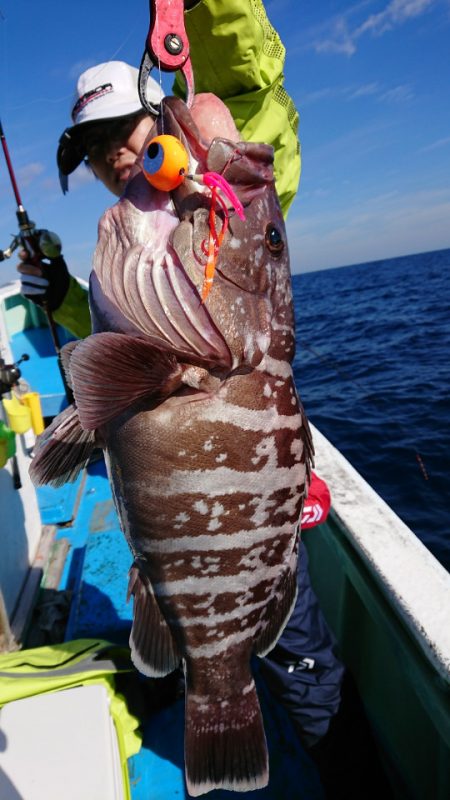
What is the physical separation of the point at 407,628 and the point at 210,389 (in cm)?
148

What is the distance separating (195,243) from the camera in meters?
1.37

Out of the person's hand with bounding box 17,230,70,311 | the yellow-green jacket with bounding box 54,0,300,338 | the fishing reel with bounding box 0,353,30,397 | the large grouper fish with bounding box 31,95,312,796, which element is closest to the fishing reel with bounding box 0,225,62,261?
the person's hand with bounding box 17,230,70,311

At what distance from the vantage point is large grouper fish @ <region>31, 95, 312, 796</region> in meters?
1.37

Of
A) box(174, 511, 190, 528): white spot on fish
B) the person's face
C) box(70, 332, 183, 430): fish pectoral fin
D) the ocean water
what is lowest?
the ocean water

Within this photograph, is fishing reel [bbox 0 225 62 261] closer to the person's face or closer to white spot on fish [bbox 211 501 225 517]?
the person's face

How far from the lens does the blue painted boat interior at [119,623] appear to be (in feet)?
8.25

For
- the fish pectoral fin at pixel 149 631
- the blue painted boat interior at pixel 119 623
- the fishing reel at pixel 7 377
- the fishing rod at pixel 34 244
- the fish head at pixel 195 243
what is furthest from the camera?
the fishing reel at pixel 7 377

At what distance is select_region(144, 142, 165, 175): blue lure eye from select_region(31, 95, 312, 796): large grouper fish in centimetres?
5

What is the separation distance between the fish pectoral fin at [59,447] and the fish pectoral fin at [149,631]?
0.40 meters

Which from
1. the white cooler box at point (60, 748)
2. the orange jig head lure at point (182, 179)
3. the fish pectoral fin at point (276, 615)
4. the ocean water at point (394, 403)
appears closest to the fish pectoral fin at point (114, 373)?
the orange jig head lure at point (182, 179)

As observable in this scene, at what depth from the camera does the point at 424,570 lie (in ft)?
7.52

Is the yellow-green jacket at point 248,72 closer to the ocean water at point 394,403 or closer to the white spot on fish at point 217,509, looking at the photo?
the white spot on fish at point 217,509

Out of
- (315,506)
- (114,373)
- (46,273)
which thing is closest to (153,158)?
(114,373)

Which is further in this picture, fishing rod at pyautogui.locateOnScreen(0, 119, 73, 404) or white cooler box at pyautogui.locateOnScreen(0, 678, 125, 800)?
fishing rod at pyautogui.locateOnScreen(0, 119, 73, 404)
